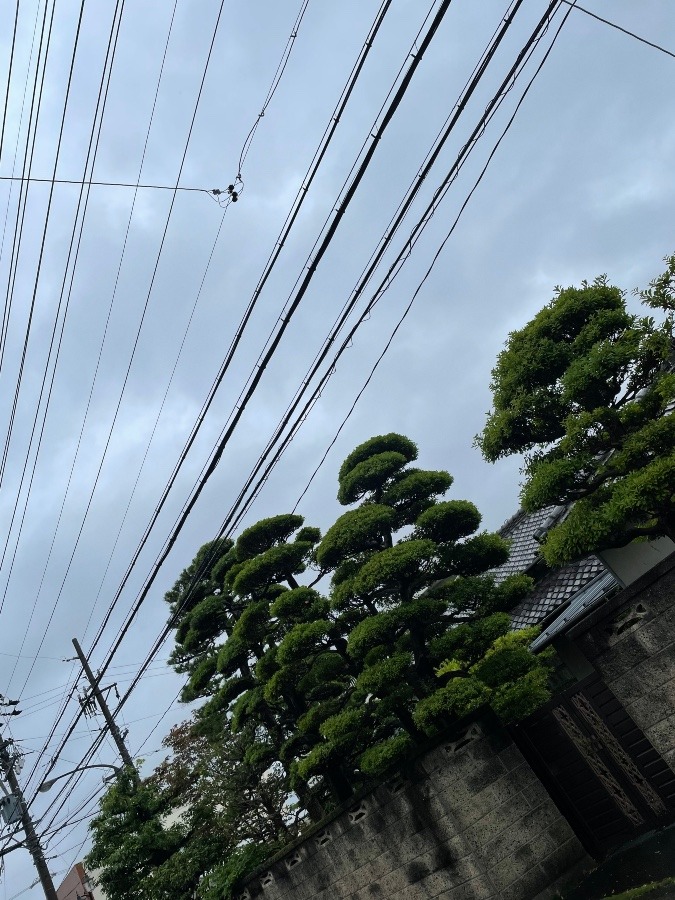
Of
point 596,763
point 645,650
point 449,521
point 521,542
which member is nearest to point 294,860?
point 596,763

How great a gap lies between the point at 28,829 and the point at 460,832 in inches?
621

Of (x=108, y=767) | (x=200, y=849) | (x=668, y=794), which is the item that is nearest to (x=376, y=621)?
(x=668, y=794)

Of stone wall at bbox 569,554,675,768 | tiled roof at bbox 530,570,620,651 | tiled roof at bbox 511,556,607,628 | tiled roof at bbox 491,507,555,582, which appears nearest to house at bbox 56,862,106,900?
tiled roof at bbox 491,507,555,582

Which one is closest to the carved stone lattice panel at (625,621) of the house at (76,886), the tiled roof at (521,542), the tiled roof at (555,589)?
the tiled roof at (555,589)

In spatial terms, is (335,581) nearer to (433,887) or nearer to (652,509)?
(433,887)

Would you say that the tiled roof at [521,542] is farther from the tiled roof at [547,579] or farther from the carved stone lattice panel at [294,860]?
the carved stone lattice panel at [294,860]

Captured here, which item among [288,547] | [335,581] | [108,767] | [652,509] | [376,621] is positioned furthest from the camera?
[108,767]

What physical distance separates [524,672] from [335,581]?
133 inches

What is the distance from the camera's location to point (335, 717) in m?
9.91

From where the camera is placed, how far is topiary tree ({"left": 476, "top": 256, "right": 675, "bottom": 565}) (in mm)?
7340

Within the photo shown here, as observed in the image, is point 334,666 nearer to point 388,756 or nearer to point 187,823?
point 388,756

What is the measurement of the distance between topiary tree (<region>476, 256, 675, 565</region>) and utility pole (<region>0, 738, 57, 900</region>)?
59.7ft

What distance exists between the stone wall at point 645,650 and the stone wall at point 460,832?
216cm

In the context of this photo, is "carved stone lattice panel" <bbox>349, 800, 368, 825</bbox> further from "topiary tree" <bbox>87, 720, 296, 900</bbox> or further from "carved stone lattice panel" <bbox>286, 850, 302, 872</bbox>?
"topiary tree" <bbox>87, 720, 296, 900</bbox>
